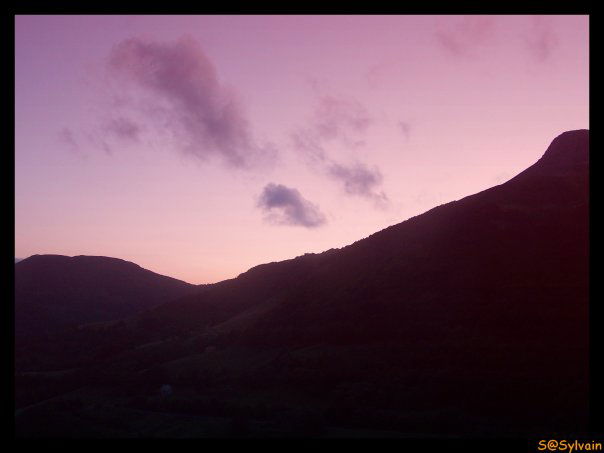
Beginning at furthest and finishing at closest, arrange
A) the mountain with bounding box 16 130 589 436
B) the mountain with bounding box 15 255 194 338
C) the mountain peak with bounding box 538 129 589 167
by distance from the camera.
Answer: the mountain with bounding box 15 255 194 338 → the mountain peak with bounding box 538 129 589 167 → the mountain with bounding box 16 130 589 436

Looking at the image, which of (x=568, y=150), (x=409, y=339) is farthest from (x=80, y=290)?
(x=568, y=150)

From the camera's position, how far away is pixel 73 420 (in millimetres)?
30109

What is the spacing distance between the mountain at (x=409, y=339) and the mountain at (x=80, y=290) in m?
19.5

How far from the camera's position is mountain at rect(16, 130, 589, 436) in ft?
91.4

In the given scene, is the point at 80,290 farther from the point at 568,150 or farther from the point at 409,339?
the point at 568,150

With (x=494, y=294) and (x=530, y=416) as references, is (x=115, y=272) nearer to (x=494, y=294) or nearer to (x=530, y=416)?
(x=494, y=294)

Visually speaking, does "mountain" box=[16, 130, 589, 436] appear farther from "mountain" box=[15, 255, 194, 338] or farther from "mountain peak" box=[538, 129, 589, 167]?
"mountain" box=[15, 255, 194, 338]

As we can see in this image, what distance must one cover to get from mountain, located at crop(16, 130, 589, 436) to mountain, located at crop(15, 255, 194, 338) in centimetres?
1947

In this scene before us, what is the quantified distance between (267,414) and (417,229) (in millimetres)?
30835

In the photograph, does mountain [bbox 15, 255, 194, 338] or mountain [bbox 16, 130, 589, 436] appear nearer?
mountain [bbox 16, 130, 589, 436]

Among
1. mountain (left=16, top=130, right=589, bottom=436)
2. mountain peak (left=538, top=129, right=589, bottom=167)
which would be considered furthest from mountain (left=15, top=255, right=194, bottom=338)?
mountain peak (left=538, top=129, right=589, bottom=167)

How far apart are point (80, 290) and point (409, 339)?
69531mm

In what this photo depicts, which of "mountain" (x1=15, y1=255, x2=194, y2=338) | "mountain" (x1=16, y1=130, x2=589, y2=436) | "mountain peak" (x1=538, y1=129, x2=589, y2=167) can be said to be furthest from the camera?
"mountain" (x1=15, y1=255, x2=194, y2=338)

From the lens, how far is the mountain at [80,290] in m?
78.1
